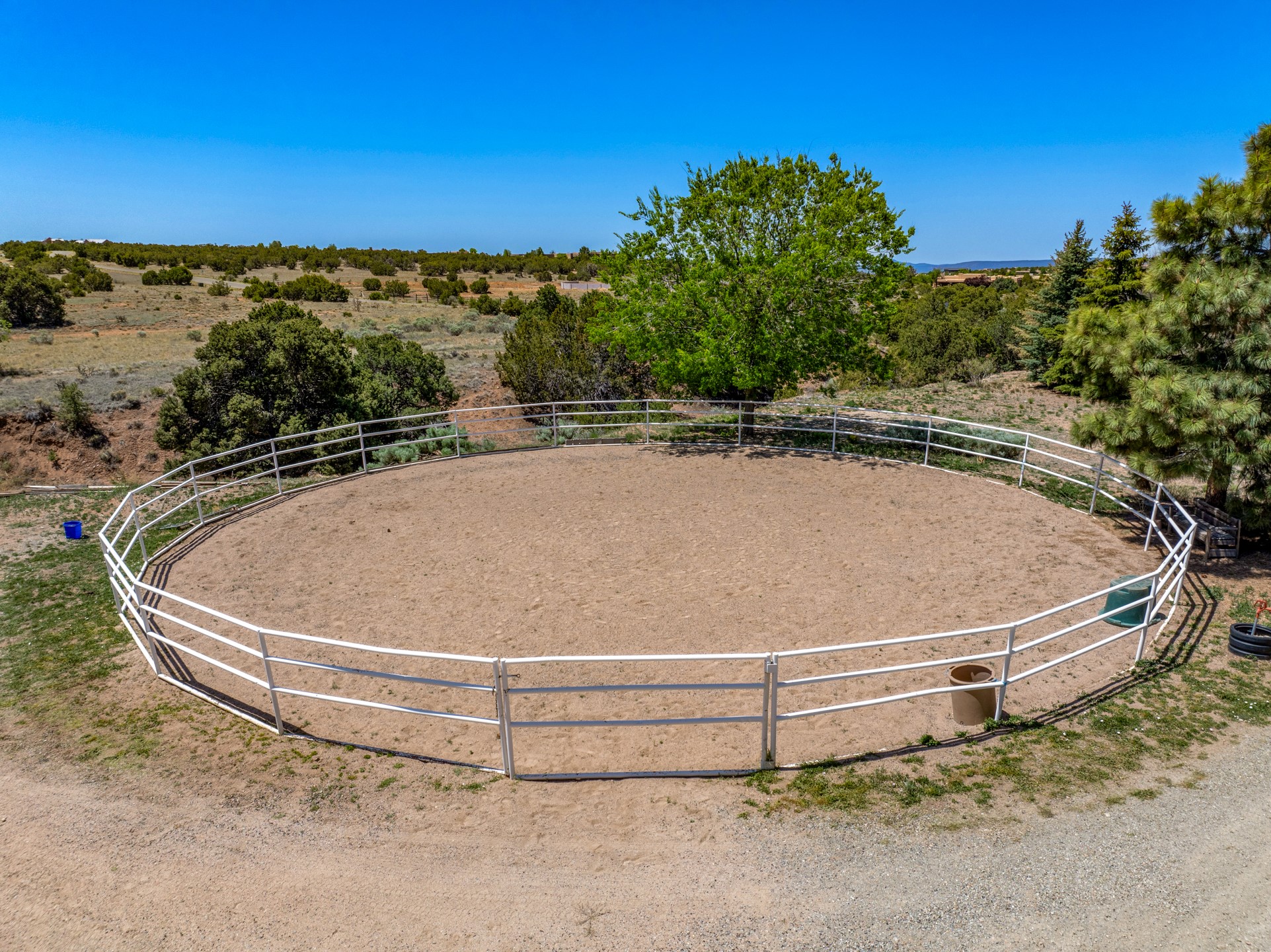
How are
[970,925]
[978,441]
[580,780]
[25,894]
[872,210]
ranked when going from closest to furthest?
[970,925] → [25,894] → [580,780] → [872,210] → [978,441]

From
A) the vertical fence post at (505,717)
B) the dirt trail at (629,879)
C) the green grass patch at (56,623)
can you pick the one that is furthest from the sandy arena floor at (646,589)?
the dirt trail at (629,879)

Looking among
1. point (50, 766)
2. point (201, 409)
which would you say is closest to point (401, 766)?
point (50, 766)

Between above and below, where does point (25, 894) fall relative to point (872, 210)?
below

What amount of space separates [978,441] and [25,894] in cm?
1952

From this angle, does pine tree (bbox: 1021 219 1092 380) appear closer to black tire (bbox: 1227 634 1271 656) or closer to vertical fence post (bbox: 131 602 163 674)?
black tire (bbox: 1227 634 1271 656)

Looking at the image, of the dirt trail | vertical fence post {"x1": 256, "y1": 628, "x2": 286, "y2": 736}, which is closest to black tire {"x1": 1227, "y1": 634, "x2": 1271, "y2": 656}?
the dirt trail

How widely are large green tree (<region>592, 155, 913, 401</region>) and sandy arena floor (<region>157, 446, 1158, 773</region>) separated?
11.4 feet

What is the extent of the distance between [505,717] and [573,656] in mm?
819

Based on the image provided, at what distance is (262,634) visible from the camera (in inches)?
277

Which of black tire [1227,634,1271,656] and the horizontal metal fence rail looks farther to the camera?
black tire [1227,634,1271,656]

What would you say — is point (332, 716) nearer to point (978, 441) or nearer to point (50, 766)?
point (50, 766)

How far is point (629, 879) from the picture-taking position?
5469 millimetres

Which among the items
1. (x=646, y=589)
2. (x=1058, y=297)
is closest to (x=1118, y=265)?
(x=1058, y=297)

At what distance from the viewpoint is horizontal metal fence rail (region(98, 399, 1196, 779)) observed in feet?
22.0
